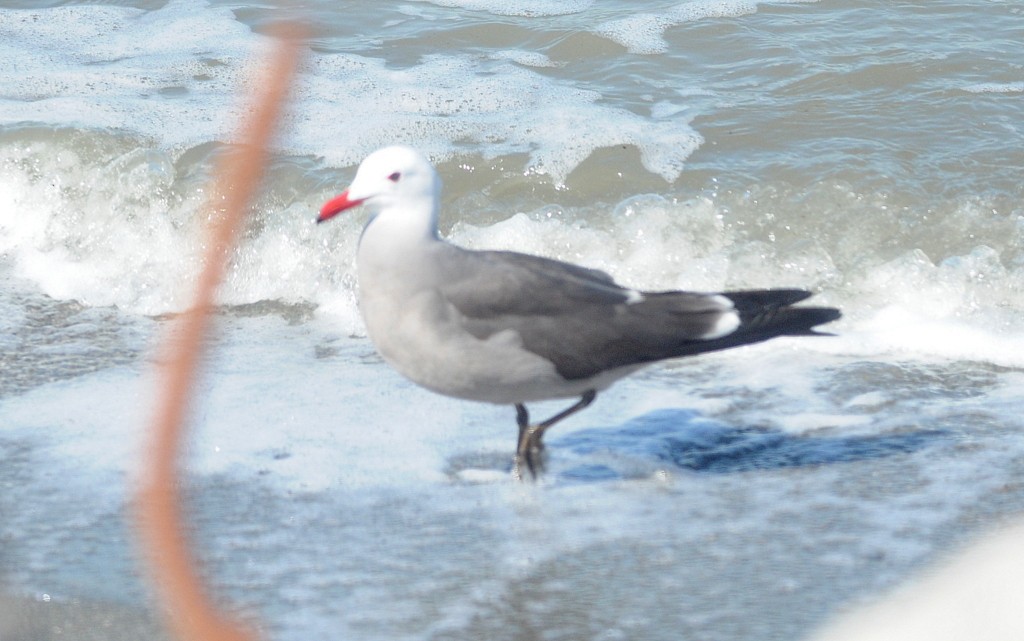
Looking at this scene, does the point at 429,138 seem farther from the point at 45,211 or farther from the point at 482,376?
the point at 482,376

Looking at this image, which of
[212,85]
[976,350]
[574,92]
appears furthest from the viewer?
[212,85]

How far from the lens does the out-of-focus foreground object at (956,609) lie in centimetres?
238

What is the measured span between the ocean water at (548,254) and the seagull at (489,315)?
1.16ft

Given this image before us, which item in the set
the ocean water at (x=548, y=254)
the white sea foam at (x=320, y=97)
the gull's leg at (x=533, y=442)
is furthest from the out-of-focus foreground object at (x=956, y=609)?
the white sea foam at (x=320, y=97)

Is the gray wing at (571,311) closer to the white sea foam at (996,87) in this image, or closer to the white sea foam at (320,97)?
the white sea foam at (320,97)

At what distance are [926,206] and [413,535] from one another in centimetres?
336

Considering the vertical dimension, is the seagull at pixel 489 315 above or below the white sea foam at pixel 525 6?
below

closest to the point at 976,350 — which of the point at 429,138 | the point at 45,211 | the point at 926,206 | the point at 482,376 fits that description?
the point at 926,206

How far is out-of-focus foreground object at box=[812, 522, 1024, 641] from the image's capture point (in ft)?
7.82

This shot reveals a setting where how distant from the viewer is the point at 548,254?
5914 mm

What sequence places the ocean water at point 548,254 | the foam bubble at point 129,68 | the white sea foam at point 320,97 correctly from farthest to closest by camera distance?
the foam bubble at point 129,68, the white sea foam at point 320,97, the ocean water at point 548,254

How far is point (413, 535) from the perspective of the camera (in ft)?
11.6

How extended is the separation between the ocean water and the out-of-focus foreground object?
20cm

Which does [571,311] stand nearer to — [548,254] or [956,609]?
[956,609]
